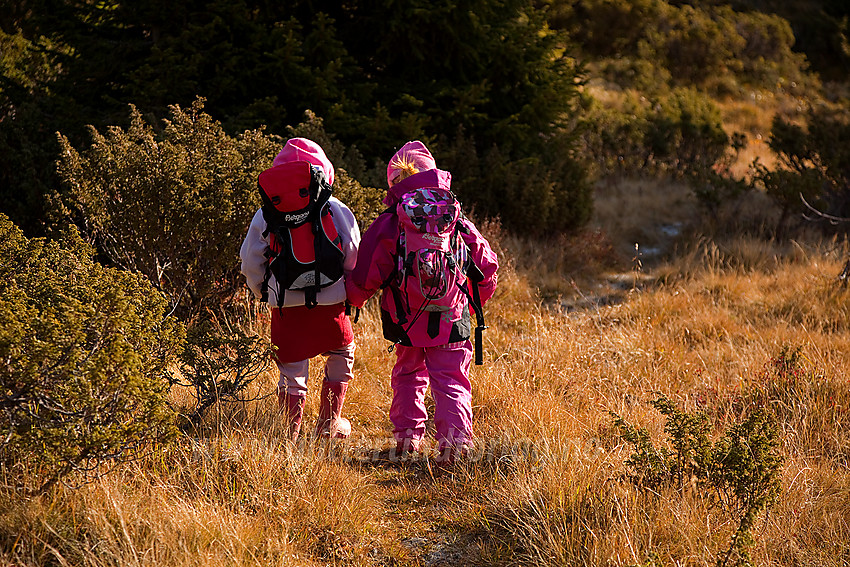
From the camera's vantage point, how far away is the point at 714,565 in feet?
8.12

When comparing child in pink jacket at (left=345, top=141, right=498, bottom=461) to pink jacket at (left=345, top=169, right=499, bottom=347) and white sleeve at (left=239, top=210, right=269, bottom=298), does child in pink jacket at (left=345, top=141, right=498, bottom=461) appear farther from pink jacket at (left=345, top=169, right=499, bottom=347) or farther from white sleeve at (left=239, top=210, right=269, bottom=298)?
white sleeve at (left=239, top=210, right=269, bottom=298)

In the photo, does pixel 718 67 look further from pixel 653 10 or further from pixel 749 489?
pixel 749 489

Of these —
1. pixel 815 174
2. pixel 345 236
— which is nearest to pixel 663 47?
pixel 815 174

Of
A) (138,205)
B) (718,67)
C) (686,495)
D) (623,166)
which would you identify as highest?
(718,67)

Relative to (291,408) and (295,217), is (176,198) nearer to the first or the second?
(295,217)

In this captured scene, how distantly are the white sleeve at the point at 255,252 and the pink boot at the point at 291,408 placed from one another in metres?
0.54

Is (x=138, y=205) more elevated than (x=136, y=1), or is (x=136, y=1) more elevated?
(x=136, y=1)

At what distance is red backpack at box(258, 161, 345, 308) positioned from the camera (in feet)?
10.4

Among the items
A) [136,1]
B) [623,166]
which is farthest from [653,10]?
[136,1]

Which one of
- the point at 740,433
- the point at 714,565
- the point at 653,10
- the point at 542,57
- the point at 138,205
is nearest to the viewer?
the point at 714,565

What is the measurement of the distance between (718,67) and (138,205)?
65.4ft

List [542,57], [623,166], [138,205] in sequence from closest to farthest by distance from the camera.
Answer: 1. [138,205]
2. [542,57]
3. [623,166]

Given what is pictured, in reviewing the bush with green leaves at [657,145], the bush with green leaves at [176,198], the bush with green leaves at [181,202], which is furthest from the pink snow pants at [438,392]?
the bush with green leaves at [657,145]

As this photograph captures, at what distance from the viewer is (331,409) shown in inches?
138
